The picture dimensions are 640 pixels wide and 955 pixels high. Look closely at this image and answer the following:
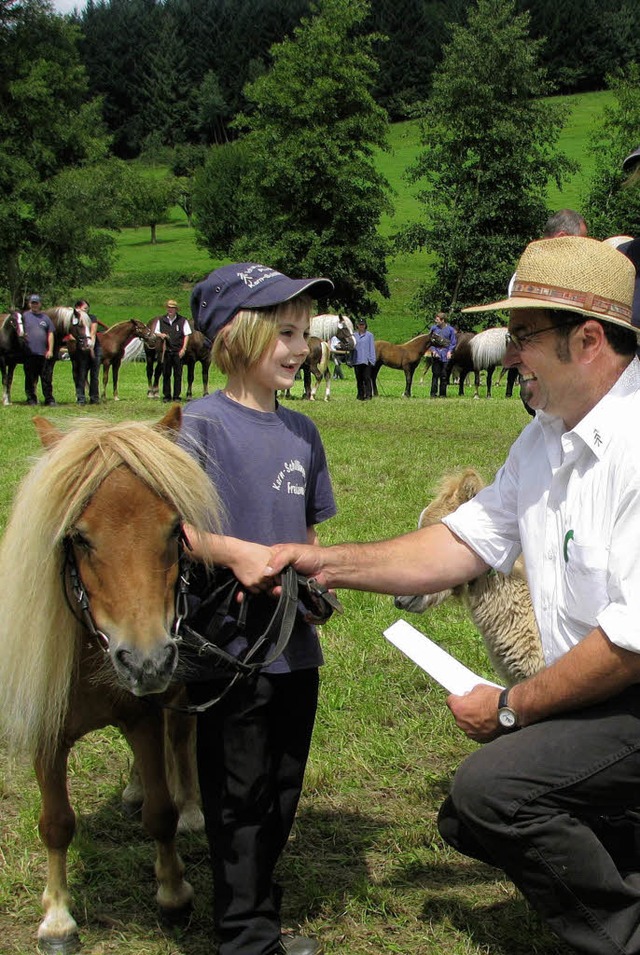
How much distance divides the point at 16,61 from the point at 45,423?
173 feet

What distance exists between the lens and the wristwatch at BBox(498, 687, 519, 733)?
8.78ft

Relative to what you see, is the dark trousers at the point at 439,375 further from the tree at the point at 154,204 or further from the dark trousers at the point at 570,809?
the tree at the point at 154,204

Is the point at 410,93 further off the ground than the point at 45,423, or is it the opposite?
the point at 410,93

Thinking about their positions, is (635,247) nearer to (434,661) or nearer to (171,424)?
(434,661)

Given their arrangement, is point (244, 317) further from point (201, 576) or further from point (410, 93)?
point (410, 93)

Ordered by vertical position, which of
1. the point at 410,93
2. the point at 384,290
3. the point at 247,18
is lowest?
the point at 384,290

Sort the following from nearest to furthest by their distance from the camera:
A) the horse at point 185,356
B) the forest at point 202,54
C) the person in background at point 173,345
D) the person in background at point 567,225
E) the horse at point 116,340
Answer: the person in background at point 567,225 → the person in background at point 173,345 → the horse at point 185,356 → the horse at point 116,340 → the forest at point 202,54

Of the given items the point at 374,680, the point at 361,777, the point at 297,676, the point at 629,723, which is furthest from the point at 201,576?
the point at 374,680

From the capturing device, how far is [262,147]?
54.6 m

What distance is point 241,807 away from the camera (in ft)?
9.36

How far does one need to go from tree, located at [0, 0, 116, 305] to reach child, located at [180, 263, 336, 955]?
154ft

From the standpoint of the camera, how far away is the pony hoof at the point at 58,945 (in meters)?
3.03

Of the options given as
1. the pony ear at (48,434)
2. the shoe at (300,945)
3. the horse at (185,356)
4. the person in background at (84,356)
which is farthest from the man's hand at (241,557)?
the horse at (185,356)

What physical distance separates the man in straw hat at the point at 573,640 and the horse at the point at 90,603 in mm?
440
